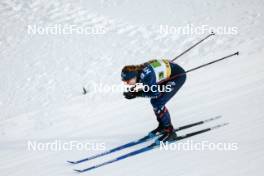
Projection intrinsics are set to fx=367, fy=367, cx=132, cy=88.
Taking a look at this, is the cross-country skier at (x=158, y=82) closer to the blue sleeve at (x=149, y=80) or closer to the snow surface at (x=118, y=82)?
the blue sleeve at (x=149, y=80)

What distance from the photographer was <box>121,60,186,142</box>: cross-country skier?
650cm

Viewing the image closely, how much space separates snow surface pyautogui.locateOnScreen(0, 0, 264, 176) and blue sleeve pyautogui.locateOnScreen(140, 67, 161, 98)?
1.03 m

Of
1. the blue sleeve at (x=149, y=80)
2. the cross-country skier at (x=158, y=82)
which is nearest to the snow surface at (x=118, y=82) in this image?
the cross-country skier at (x=158, y=82)

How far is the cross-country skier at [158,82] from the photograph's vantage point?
6.50 m

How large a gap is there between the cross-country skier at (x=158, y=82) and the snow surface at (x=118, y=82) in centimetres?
59

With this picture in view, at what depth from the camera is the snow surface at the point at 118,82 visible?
617 cm

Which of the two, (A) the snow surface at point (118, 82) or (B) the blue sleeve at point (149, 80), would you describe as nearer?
(A) the snow surface at point (118, 82)

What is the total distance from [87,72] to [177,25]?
4.82m


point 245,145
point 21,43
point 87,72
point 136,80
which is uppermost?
point 21,43

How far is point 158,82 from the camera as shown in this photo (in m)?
6.64

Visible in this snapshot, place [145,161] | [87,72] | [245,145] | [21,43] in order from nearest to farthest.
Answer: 1. [245,145]
2. [145,161]
3. [87,72]
4. [21,43]

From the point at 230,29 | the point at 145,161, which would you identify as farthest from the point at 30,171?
the point at 230,29

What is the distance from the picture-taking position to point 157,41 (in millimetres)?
15445

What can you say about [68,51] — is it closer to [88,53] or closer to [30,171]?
[88,53]
